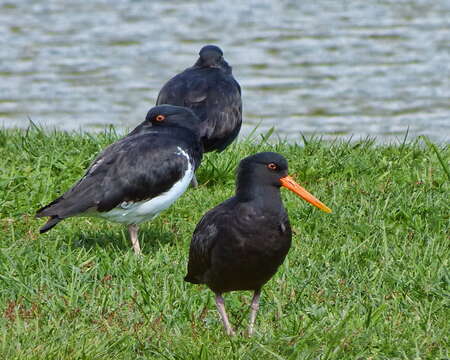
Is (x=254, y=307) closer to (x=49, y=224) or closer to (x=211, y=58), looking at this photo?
(x=49, y=224)

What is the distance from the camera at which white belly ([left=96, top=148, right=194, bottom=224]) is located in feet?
21.8

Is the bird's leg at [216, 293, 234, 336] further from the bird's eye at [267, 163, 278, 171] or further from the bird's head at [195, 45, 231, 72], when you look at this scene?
the bird's head at [195, 45, 231, 72]

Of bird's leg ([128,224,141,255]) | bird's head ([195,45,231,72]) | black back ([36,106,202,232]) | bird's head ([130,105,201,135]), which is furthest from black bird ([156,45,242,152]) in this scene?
bird's leg ([128,224,141,255])

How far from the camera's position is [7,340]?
4859 mm

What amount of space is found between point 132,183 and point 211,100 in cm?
191

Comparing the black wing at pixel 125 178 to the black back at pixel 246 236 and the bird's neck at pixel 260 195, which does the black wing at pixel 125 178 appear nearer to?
the black back at pixel 246 236

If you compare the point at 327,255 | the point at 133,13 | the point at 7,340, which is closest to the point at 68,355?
the point at 7,340

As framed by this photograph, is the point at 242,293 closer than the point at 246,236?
No

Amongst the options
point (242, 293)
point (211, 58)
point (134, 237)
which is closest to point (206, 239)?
→ point (242, 293)

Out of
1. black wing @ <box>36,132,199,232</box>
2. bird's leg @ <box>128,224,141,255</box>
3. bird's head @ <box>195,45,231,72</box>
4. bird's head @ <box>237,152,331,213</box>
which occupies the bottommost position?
bird's leg @ <box>128,224,141,255</box>

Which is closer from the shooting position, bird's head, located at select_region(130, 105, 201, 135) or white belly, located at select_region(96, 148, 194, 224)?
white belly, located at select_region(96, 148, 194, 224)

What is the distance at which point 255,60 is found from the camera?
45.5 ft

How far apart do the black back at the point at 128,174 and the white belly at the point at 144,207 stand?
36 millimetres

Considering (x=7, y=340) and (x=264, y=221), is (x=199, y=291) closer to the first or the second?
(x=264, y=221)
